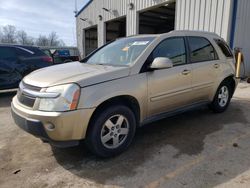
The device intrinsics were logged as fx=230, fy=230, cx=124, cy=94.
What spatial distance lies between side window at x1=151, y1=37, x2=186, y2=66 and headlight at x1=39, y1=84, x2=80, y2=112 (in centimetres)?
142

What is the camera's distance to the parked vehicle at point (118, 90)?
273 centimetres

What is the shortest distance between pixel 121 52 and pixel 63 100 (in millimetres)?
1601

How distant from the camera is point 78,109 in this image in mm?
2711

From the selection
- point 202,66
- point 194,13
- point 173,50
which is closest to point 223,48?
point 202,66

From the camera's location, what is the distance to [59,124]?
8.72 ft

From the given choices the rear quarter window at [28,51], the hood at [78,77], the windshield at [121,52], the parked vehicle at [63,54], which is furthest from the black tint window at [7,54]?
the parked vehicle at [63,54]

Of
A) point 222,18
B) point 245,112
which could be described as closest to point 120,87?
point 245,112

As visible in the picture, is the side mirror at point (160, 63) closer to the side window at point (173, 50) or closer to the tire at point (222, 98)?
the side window at point (173, 50)

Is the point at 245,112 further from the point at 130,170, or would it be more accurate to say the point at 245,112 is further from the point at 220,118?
the point at 130,170

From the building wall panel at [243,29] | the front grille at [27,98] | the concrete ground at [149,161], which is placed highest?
the building wall panel at [243,29]

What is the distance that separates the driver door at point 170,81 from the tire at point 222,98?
104 cm

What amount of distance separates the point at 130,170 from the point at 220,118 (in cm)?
276

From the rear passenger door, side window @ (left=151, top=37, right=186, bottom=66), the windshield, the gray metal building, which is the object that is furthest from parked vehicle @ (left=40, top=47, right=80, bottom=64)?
side window @ (left=151, top=37, right=186, bottom=66)

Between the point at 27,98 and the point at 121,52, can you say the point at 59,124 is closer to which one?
the point at 27,98
